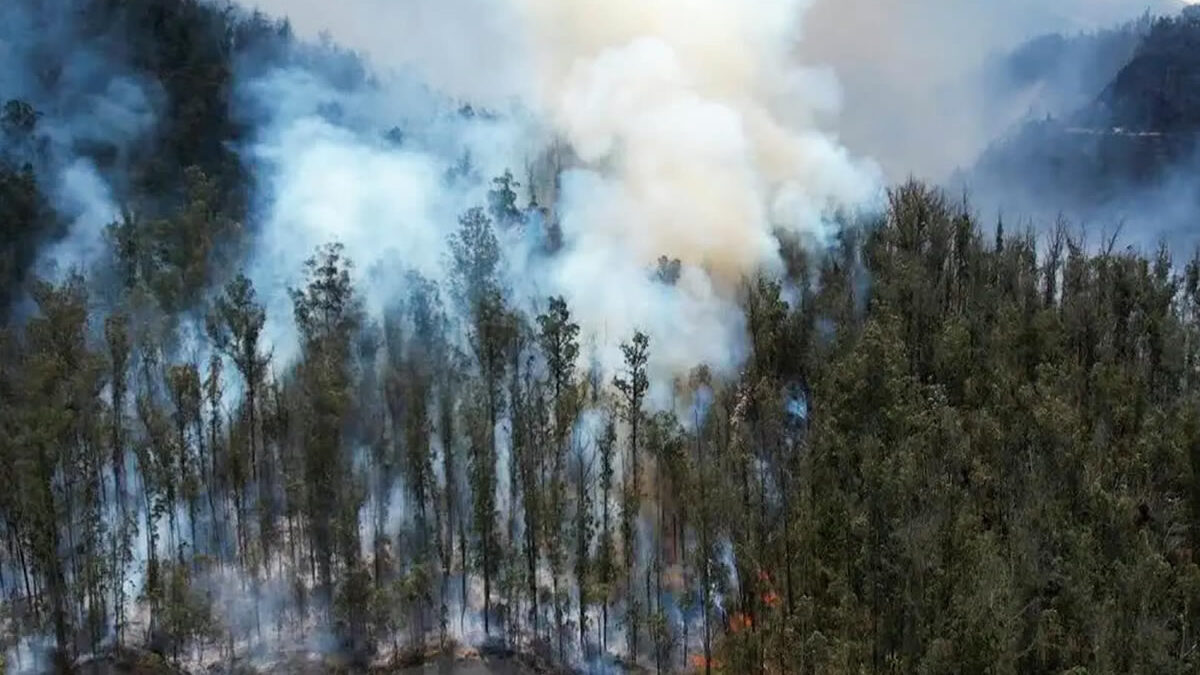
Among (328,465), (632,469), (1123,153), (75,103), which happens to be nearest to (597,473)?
(632,469)

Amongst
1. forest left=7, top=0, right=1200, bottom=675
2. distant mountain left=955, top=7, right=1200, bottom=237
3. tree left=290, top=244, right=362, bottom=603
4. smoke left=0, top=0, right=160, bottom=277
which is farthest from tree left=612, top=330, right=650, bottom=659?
distant mountain left=955, top=7, right=1200, bottom=237

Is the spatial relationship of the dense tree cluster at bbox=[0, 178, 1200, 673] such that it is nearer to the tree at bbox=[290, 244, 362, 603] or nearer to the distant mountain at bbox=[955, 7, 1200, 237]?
the tree at bbox=[290, 244, 362, 603]

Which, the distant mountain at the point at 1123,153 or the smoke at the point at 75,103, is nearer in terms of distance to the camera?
the smoke at the point at 75,103

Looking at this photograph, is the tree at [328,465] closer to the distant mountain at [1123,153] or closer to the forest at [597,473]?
the forest at [597,473]

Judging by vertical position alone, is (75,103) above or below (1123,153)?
above

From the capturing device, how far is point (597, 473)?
3969cm

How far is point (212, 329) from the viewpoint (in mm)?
39938

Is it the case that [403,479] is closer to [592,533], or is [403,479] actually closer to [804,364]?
[592,533]

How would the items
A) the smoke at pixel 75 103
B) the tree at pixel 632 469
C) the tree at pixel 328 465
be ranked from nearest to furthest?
the tree at pixel 632 469 < the tree at pixel 328 465 < the smoke at pixel 75 103

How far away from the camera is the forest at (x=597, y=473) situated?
27938 millimetres

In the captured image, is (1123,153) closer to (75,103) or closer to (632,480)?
(632,480)

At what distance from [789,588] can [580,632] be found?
7.02 m

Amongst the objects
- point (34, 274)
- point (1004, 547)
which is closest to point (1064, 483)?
point (1004, 547)

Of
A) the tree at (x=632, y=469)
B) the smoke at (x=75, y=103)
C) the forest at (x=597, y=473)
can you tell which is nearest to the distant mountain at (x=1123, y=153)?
the forest at (x=597, y=473)
